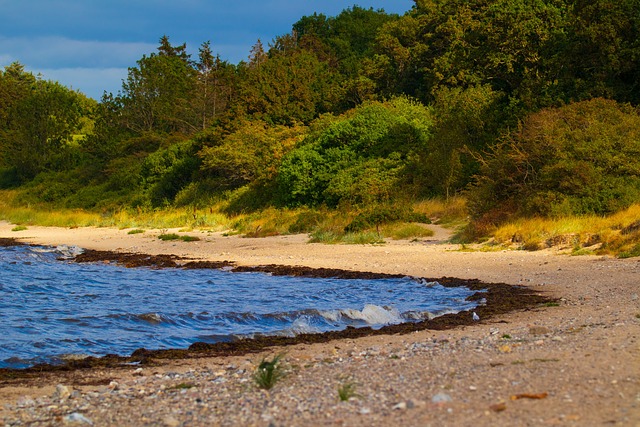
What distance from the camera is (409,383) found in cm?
625

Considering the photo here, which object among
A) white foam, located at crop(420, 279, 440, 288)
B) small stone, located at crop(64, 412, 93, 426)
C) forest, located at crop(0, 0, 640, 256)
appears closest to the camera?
small stone, located at crop(64, 412, 93, 426)

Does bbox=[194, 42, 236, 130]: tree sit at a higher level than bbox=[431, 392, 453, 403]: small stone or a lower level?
higher

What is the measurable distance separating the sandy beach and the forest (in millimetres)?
8642

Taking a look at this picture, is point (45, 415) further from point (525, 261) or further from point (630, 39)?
point (630, 39)

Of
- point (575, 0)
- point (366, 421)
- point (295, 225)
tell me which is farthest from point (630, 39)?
point (366, 421)

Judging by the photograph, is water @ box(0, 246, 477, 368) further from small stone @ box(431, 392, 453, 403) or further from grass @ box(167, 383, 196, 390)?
small stone @ box(431, 392, 453, 403)

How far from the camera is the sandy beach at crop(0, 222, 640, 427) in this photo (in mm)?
5285

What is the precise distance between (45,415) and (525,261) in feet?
43.7

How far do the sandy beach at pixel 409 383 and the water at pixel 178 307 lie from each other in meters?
1.79

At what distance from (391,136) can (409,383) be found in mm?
29318

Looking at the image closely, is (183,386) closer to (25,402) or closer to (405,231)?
(25,402)

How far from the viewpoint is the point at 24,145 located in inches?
2413

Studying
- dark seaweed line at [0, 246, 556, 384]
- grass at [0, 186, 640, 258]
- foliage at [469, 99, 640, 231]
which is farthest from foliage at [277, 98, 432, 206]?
dark seaweed line at [0, 246, 556, 384]

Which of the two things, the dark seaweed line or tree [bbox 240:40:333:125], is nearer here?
the dark seaweed line
